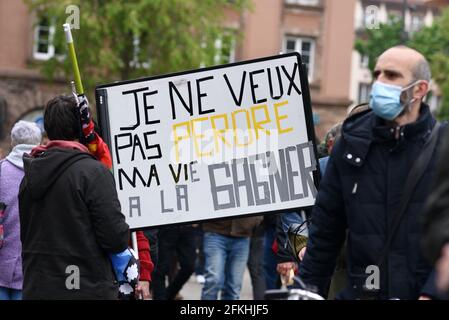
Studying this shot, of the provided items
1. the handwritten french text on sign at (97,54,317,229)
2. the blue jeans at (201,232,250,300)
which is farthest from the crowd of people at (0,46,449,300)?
the blue jeans at (201,232,250,300)

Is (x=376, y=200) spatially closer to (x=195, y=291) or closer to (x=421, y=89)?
(x=421, y=89)

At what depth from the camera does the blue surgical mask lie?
16.2ft

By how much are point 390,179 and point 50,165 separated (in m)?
1.88

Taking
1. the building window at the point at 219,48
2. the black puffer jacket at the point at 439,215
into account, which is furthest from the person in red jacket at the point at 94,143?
the building window at the point at 219,48

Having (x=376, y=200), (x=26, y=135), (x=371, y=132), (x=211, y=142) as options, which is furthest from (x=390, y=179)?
(x=26, y=135)

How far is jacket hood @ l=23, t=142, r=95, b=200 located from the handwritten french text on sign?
46.2 inches

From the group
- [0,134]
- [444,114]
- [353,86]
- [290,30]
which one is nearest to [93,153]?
[0,134]

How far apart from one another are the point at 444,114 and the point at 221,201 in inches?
1823

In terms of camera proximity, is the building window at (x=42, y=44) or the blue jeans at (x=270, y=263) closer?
the blue jeans at (x=270, y=263)

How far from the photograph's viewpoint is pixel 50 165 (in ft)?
19.5

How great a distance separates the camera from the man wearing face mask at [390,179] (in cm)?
484

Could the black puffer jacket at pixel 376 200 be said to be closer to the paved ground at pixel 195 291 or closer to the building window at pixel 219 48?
the paved ground at pixel 195 291
